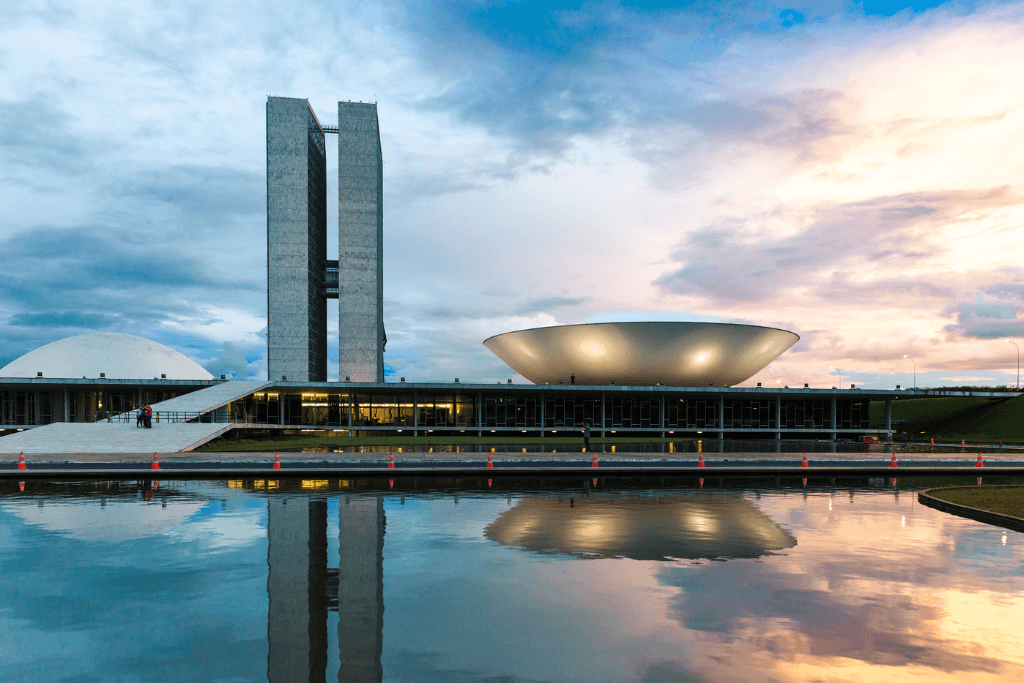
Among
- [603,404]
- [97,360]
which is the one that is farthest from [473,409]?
[97,360]

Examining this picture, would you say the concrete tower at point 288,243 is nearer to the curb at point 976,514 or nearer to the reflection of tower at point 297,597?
the reflection of tower at point 297,597

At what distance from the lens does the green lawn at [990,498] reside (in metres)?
13.4

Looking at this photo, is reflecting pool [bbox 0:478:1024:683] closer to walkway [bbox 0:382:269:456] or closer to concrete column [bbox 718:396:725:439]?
walkway [bbox 0:382:269:456]

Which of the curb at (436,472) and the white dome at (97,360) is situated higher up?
the white dome at (97,360)

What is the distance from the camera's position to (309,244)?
73250 millimetres

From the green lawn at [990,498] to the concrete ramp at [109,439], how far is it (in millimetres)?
28447

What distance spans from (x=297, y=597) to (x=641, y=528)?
629cm

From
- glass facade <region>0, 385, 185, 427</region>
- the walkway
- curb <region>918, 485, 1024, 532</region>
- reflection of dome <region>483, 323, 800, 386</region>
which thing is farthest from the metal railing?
curb <region>918, 485, 1024, 532</region>

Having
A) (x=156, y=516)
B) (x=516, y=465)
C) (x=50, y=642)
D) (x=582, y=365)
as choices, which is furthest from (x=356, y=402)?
(x=50, y=642)

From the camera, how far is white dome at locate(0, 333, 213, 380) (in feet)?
249

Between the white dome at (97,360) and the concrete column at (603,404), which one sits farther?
the white dome at (97,360)

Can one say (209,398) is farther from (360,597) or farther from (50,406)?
(360,597)

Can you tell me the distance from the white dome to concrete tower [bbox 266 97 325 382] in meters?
14.5

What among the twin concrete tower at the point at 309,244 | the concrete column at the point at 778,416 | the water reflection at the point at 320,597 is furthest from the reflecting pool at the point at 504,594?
the twin concrete tower at the point at 309,244
